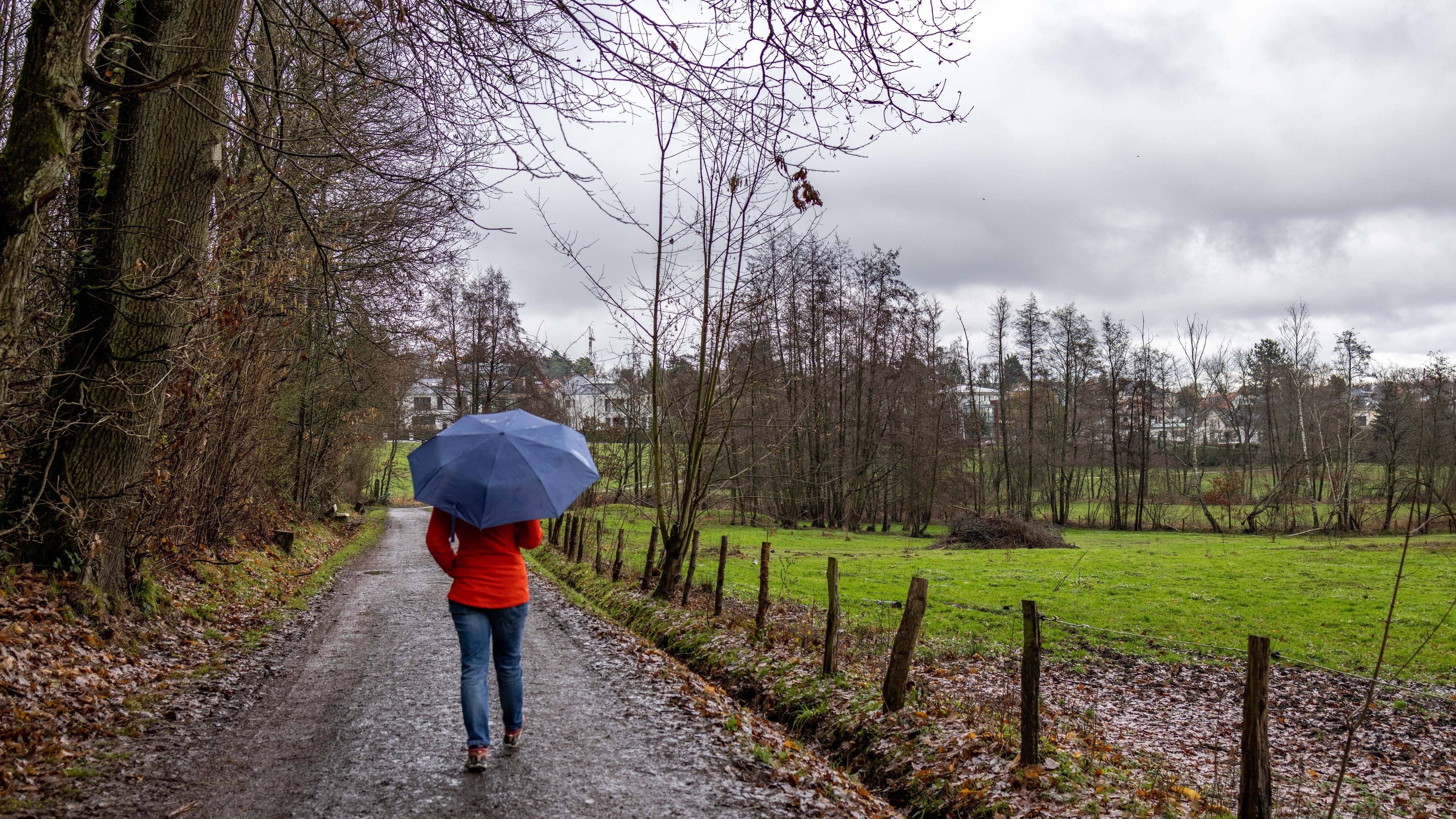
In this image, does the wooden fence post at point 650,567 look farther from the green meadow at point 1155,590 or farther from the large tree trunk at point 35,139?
the large tree trunk at point 35,139

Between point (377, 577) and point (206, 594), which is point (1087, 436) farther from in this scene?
point (206, 594)

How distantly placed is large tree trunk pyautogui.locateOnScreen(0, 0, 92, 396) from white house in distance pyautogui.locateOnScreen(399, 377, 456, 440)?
3428cm

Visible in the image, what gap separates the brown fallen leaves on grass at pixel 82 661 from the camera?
468 centimetres

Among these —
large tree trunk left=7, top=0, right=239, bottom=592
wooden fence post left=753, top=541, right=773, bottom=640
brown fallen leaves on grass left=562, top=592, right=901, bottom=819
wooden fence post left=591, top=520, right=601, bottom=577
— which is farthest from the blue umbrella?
wooden fence post left=591, top=520, right=601, bottom=577

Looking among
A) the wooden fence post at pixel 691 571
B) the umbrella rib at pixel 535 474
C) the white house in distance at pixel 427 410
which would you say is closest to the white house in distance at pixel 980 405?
the white house in distance at pixel 427 410

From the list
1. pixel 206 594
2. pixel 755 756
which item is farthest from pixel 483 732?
pixel 206 594

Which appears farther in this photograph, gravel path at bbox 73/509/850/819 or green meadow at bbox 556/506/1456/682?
green meadow at bbox 556/506/1456/682

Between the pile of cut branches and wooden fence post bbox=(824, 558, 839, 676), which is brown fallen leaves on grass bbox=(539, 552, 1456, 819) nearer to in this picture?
wooden fence post bbox=(824, 558, 839, 676)

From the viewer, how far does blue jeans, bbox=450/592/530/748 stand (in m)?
4.92

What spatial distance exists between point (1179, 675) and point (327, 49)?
14.6 m

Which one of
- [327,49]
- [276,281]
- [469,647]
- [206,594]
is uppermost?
[327,49]

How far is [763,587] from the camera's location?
9922mm

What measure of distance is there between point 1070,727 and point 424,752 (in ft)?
18.6

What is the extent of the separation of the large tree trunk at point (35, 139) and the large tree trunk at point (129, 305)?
2524 mm
